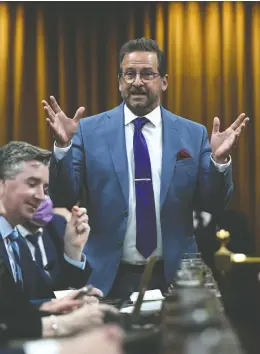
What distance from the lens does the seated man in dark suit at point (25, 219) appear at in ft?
8.17

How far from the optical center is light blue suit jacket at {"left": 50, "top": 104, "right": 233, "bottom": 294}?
269cm

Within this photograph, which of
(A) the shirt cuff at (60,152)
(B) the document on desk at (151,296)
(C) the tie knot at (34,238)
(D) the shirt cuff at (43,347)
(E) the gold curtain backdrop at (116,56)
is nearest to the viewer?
(D) the shirt cuff at (43,347)

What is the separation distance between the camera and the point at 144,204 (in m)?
2.74

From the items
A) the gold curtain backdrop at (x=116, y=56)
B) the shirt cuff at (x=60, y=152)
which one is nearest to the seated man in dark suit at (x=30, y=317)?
the shirt cuff at (x=60, y=152)

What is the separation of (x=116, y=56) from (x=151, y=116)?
2.19 metres

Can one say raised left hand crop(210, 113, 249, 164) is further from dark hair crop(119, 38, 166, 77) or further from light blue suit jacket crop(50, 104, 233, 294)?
dark hair crop(119, 38, 166, 77)

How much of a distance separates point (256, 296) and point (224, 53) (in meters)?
3.09

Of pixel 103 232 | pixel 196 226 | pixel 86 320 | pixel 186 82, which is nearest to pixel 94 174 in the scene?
pixel 103 232

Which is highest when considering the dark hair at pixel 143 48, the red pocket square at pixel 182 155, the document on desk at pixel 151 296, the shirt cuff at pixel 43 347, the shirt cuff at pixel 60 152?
the dark hair at pixel 143 48

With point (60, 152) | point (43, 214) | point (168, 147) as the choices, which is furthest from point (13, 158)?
point (43, 214)

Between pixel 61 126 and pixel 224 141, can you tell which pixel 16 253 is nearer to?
pixel 61 126

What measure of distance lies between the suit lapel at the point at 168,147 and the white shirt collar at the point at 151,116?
0.02 metres

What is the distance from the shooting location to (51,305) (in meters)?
2.05

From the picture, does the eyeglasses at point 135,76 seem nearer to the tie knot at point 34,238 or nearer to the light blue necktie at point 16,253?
the light blue necktie at point 16,253
